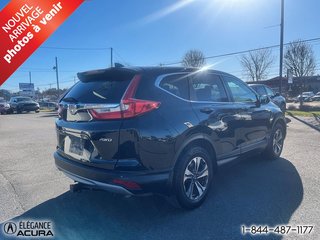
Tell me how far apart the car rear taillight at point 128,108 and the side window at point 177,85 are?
370mm

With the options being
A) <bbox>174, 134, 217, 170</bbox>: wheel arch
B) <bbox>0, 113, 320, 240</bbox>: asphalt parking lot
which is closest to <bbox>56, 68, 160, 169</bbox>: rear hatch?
<bbox>174, 134, 217, 170</bbox>: wheel arch

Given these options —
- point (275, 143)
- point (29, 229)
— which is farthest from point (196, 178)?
point (275, 143)

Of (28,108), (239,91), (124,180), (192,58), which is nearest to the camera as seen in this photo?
(124,180)

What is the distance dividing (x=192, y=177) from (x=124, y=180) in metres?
1.01

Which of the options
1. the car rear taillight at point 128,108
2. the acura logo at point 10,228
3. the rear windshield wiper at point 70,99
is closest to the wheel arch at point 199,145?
the car rear taillight at point 128,108

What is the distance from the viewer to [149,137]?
3.09 m

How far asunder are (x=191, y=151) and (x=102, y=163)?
1092 mm

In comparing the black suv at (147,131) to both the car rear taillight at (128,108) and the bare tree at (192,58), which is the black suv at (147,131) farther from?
the bare tree at (192,58)

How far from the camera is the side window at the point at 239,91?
15.0 feet

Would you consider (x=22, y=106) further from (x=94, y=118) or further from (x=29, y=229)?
(x=94, y=118)

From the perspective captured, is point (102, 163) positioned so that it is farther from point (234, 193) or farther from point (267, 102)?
point (267, 102)

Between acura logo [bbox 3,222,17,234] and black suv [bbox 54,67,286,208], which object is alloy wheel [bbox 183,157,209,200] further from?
acura logo [bbox 3,222,17,234]

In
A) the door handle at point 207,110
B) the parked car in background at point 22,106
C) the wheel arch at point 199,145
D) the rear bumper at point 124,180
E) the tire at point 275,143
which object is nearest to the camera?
the rear bumper at point 124,180

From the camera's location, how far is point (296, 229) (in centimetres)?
314
